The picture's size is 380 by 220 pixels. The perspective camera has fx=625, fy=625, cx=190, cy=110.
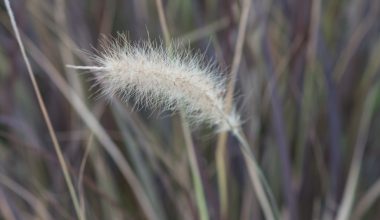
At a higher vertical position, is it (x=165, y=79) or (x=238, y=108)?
(x=238, y=108)

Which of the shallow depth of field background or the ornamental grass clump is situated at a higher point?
the shallow depth of field background

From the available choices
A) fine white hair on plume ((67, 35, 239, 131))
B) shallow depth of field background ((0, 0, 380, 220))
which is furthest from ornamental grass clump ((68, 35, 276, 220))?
shallow depth of field background ((0, 0, 380, 220))

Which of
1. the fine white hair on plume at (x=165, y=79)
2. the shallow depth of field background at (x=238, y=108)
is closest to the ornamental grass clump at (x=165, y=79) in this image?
the fine white hair on plume at (x=165, y=79)

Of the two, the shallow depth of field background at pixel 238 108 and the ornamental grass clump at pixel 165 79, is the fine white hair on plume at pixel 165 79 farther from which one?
the shallow depth of field background at pixel 238 108

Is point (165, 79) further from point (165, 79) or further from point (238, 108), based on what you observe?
point (238, 108)

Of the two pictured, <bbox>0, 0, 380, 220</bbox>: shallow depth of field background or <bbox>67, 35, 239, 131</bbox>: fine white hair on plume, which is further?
<bbox>0, 0, 380, 220</bbox>: shallow depth of field background

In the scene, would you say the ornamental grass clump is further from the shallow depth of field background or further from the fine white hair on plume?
the shallow depth of field background

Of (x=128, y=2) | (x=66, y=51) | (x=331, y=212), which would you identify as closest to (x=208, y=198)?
(x=331, y=212)

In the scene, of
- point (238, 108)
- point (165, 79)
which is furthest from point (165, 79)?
point (238, 108)
